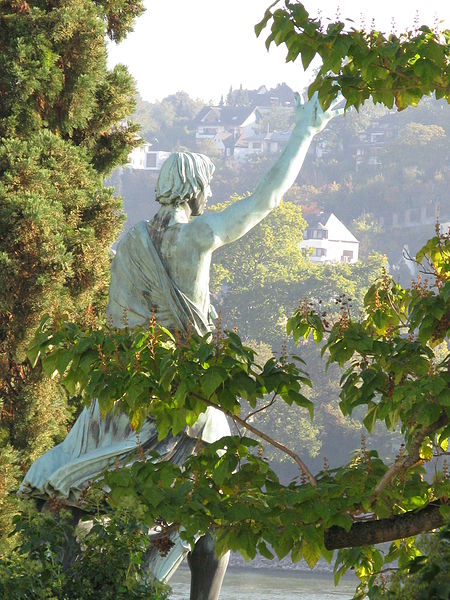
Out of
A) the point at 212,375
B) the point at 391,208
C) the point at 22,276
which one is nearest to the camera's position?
the point at 212,375

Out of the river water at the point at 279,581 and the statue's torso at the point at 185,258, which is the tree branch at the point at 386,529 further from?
the river water at the point at 279,581

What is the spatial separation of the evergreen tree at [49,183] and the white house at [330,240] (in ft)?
200

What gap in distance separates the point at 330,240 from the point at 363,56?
6889 centimetres

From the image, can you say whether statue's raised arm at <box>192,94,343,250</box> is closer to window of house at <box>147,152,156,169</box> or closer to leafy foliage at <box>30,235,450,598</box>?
leafy foliage at <box>30,235,450,598</box>

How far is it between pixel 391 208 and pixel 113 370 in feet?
242

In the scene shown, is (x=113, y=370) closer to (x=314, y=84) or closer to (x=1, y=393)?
(x=314, y=84)

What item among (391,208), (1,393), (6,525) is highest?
(391,208)

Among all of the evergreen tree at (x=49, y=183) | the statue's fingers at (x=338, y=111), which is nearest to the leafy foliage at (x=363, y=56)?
the statue's fingers at (x=338, y=111)

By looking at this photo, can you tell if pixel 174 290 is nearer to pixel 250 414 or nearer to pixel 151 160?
pixel 250 414

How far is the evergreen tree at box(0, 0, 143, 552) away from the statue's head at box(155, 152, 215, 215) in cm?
425

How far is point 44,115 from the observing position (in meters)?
10.5

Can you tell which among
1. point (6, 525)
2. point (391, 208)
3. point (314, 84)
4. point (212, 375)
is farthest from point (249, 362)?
point (391, 208)

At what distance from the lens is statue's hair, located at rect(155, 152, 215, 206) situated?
5.16 meters

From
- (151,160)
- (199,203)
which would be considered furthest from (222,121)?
(199,203)
